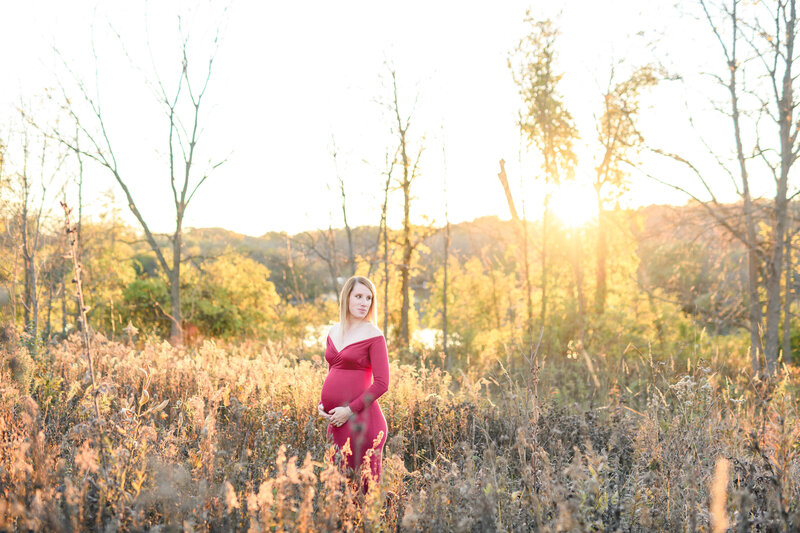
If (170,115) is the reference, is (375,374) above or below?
below

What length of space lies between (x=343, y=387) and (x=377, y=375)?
0.83 feet

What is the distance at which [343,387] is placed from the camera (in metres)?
3.38

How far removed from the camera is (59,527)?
1840 mm

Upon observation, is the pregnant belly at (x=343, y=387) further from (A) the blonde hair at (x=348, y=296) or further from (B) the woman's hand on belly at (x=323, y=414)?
(A) the blonde hair at (x=348, y=296)

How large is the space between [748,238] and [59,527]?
9.65 m

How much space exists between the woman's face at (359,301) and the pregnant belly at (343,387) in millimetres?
382

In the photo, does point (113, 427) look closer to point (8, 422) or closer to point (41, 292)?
point (8, 422)

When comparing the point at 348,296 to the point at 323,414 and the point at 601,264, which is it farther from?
the point at 601,264

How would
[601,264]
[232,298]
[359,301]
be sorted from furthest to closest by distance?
1. [232,298]
2. [601,264]
3. [359,301]

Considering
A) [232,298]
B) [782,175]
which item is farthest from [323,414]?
[232,298]

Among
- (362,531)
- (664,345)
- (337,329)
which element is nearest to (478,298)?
(664,345)

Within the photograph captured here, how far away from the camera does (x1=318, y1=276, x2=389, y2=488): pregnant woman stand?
3.24 meters

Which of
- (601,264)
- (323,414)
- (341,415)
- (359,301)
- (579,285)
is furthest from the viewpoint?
(601,264)

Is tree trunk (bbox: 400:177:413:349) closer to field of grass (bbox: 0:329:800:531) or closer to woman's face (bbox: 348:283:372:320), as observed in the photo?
field of grass (bbox: 0:329:800:531)
